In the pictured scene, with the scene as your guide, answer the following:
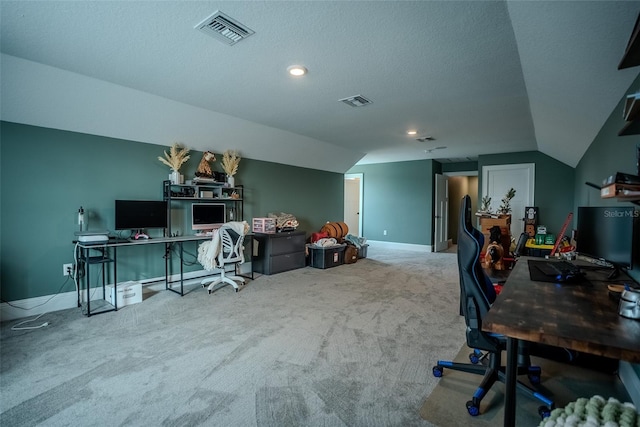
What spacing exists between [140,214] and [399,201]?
21.3ft

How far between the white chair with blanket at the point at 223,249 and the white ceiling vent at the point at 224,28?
8.12ft

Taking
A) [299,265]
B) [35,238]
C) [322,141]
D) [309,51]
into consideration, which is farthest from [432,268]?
[35,238]

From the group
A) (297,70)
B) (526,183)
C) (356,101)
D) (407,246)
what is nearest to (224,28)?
(297,70)

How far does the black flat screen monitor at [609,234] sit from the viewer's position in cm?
179

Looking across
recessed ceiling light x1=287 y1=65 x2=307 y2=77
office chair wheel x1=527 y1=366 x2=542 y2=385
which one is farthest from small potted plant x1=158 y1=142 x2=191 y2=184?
office chair wheel x1=527 y1=366 x2=542 y2=385

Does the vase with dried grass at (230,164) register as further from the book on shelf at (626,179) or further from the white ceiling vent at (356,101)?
the book on shelf at (626,179)

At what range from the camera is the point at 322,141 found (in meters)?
6.04

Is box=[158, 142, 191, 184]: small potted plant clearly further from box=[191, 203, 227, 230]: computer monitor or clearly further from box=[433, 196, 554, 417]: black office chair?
box=[433, 196, 554, 417]: black office chair

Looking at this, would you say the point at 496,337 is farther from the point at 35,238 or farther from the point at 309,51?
the point at 35,238

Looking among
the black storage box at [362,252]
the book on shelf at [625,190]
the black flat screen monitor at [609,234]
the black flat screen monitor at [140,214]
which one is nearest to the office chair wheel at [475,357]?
the black flat screen monitor at [609,234]

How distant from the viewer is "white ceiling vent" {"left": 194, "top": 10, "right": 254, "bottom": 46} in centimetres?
207

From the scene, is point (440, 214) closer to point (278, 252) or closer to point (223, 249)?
point (278, 252)

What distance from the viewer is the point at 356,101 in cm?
367

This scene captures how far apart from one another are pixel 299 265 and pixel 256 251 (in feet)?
2.94
